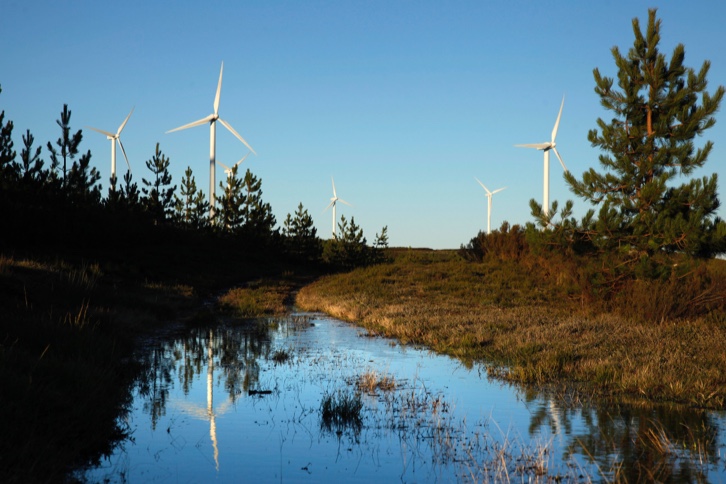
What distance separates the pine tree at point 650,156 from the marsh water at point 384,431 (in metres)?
9.26

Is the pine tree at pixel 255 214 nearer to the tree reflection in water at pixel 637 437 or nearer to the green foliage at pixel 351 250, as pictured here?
the green foliage at pixel 351 250

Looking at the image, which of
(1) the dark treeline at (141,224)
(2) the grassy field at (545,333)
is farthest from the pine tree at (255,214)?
(2) the grassy field at (545,333)

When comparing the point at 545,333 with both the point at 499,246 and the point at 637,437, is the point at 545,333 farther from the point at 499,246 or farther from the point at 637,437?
the point at 499,246

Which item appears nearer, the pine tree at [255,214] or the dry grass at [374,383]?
the dry grass at [374,383]

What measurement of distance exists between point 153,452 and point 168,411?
2.15 metres

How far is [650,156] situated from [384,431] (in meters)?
15.7

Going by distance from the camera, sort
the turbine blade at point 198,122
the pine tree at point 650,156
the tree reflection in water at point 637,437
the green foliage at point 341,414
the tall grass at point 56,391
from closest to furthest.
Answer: the tall grass at point 56,391, the tree reflection in water at point 637,437, the green foliage at point 341,414, the pine tree at point 650,156, the turbine blade at point 198,122

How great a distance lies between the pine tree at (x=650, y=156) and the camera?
20594 millimetres

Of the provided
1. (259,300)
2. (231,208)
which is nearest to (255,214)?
(231,208)

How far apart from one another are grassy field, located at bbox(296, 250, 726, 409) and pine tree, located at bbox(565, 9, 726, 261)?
2.49m

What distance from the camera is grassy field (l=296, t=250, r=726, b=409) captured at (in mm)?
11742

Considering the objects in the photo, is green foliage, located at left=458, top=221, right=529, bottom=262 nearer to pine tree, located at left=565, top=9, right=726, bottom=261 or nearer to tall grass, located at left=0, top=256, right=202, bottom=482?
pine tree, located at left=565, top=9, right=726, bottom=261

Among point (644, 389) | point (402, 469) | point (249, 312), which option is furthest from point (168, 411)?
point (249, 312)

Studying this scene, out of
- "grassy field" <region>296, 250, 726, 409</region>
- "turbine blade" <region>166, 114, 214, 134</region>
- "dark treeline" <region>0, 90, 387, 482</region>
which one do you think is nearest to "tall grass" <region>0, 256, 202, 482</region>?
"dark treeline" <region>0, 90, 387, 482</region>
